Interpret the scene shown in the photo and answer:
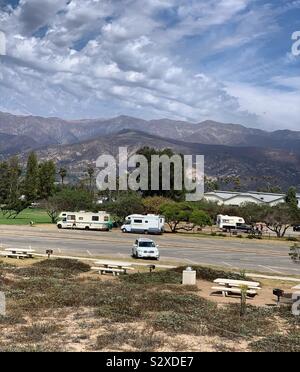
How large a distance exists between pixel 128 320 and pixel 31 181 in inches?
2843

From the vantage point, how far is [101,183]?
378 feet

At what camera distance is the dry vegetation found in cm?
1248

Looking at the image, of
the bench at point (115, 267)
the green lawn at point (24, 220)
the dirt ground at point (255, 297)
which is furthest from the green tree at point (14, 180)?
the dirt ground at point (255, 297)

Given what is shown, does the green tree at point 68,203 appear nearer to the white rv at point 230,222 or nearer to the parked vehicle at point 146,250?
the white rv at point 230,222

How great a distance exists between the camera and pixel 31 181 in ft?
276

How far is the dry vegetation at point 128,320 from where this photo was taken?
491 inches

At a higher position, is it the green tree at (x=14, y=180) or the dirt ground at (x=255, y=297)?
the green tree at (x=14, y=180)

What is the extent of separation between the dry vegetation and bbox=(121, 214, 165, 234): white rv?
113 feet

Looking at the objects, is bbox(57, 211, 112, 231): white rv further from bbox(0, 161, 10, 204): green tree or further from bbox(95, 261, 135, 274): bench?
bbox(0, 161, 10, 204): green tree

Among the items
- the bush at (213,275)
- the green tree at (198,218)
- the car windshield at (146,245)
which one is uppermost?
the green tree at (198,218)

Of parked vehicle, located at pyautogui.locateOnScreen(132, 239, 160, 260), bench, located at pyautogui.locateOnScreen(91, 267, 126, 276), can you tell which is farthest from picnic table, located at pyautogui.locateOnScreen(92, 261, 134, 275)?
parked vehicle, located at pyautogui.locateOnScreen(132, 239, 160, 260)

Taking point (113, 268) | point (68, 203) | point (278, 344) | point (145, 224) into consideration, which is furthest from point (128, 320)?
point (68, 203)

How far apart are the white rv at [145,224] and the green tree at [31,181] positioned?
29.6 metres

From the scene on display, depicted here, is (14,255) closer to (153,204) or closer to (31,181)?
(153,204)
